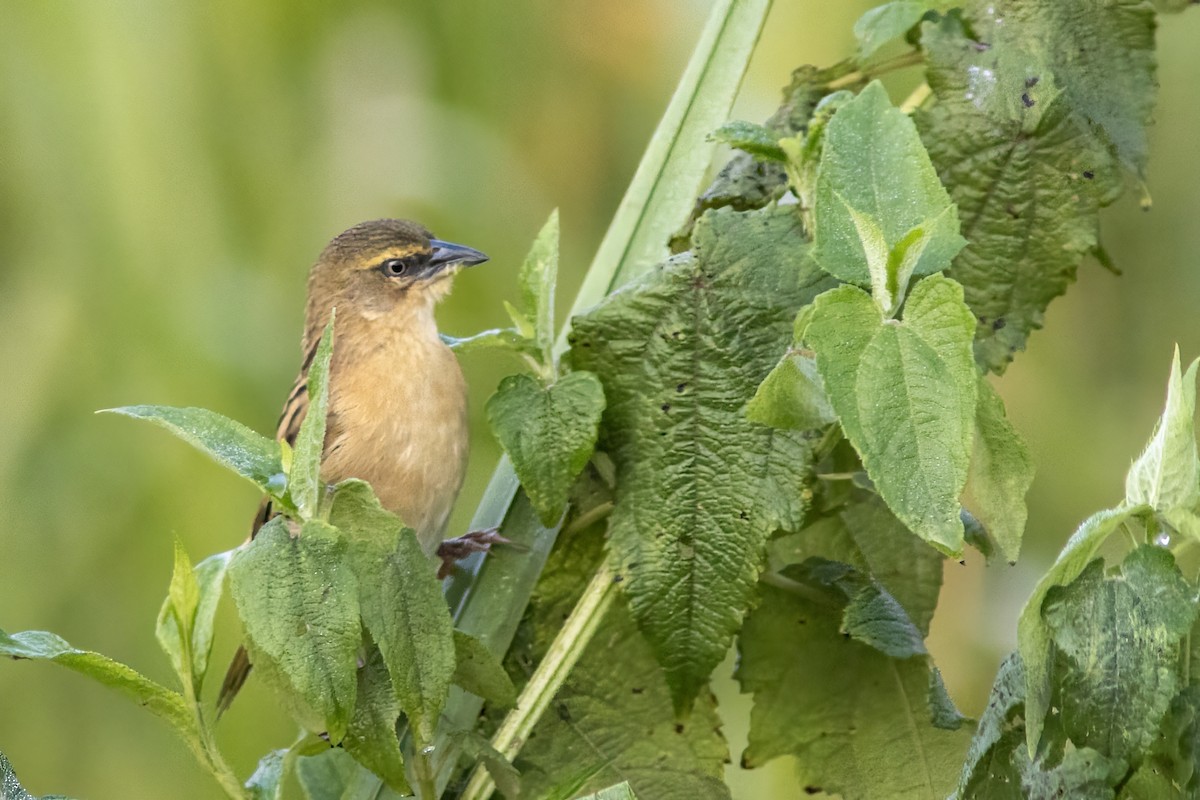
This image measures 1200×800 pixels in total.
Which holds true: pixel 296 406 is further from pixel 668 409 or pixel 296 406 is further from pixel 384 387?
pixel 668 409

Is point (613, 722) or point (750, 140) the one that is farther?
point (613, 722)

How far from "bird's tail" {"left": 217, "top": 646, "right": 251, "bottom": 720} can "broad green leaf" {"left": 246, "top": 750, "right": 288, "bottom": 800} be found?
1018 mm

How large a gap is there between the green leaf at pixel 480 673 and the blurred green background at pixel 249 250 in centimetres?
129

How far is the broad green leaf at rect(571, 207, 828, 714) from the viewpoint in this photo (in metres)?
1.15

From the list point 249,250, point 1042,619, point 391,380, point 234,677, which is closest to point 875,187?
point 1042,619

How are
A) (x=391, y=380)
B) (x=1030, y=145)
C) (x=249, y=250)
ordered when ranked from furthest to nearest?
(x=249, y=250) < (x=391, y=380) < (x=1030, y=145)

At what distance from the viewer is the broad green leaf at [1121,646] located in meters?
0.91

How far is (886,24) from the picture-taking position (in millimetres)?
1314

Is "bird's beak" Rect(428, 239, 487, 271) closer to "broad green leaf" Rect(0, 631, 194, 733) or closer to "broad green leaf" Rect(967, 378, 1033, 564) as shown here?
"broad green leaf" Rect(0, 631, 194, 733)

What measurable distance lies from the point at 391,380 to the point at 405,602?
4.01 feet

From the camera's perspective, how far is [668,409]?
1.21 meters

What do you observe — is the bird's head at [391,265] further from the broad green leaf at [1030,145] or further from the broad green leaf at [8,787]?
the broad green leaf at [8,787]

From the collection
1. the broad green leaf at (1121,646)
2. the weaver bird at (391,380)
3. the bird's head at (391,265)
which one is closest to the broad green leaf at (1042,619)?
the broad green leaf at (1121,646)

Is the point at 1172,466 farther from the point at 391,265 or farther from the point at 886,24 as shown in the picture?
the point at 391,265
